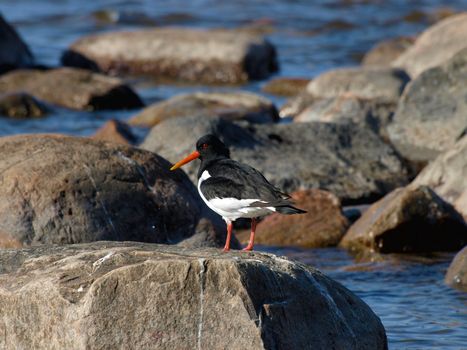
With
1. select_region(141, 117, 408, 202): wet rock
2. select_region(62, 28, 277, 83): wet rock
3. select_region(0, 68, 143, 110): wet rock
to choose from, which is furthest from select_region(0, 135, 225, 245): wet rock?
select_region(62, 28, 277, 83): wet rock

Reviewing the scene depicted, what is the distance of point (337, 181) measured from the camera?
1197cm

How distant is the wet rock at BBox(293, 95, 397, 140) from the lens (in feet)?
48.2

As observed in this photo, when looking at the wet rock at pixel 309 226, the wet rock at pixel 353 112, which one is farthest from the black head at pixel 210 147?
the wet rock at pixel 353 112

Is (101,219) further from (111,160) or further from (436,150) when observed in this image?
(436,150)

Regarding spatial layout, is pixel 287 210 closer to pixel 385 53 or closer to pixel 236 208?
pixel 236 208

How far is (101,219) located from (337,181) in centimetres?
476

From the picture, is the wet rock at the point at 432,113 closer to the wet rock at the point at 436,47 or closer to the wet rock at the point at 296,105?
the wet rock at the point at 296,105

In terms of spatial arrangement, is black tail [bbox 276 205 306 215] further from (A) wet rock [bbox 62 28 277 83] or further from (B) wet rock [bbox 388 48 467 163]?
(A) wet rock [bbox 62 28 277 83]

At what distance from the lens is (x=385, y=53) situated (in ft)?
71.6

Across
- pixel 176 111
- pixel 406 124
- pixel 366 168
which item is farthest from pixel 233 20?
pixel 366 168

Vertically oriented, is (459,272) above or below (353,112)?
below

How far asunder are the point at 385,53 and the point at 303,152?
10039 millimetres

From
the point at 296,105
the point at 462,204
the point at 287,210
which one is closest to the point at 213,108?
the point at 296,105

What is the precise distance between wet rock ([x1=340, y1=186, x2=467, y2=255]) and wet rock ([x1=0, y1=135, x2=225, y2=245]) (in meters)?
2.21
